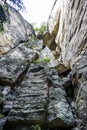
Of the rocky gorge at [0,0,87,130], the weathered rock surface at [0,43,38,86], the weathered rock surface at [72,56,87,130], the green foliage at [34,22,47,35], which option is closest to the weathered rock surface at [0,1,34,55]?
the rocky gorge at [0,0,87,130]

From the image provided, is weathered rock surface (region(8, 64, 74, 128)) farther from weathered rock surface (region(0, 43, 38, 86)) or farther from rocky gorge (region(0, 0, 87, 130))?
weathered rock surface (region(0, 43, 38, 86))

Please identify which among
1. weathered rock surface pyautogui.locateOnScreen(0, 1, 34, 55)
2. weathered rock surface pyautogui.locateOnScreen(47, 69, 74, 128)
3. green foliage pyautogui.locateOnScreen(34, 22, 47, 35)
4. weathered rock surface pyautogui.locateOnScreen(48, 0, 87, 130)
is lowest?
weathered rock surface pyautogui.locateOnScreen(47, 69, 74, 128)

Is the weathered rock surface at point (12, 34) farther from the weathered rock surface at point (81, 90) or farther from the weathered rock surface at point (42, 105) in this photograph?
the weathered rock surface at point (81, 90)

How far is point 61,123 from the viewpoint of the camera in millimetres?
7277

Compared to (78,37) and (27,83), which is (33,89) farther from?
(78,37)

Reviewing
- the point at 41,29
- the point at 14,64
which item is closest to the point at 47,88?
the point at 14,64

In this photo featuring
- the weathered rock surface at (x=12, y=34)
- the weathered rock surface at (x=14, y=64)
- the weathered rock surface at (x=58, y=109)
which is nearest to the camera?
the weathered rock surface at (x=58, y=109)

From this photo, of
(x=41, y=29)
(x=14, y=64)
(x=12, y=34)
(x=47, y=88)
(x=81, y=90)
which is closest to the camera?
(x=81, y=90)

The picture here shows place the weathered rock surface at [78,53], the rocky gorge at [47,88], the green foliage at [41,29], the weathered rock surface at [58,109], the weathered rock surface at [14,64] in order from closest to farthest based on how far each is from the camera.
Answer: the weathered rock surface at [58,109]
the rocky gorge at [47,88]
the weathered rock surface at [78,53]
the weathered rock surface at [14,64]
the green foliage at [41,29]

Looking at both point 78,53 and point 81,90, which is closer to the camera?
point 81,90

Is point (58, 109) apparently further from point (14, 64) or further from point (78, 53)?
point (14, 64)

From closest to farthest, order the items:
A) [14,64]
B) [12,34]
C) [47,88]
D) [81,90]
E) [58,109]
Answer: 1. [58,109]
2. [81,90]
3. [47,88]
4. [14,64]
5. [12,34]

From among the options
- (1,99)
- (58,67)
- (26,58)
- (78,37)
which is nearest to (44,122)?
(1,99)

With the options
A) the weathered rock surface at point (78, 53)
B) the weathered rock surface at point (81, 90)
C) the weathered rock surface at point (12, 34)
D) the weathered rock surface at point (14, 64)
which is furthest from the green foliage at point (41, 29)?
the weathered rock surface at point (81, 90)
